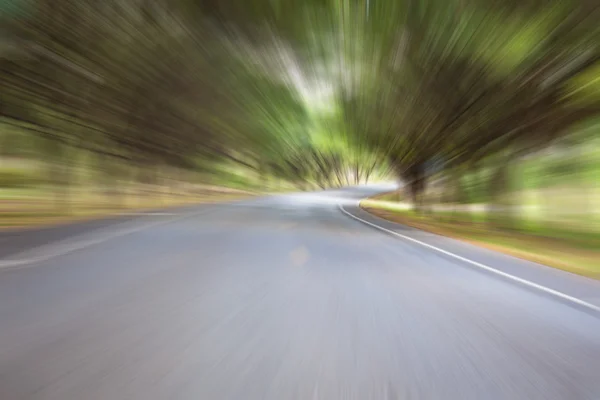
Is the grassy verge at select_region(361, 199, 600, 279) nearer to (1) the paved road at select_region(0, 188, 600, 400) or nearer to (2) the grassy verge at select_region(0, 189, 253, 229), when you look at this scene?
(1) the paved road at select_region(0, 188, 600, 400)

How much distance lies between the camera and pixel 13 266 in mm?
8117

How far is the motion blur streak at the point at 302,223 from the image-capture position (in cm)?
400

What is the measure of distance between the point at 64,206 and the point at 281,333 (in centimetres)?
2037

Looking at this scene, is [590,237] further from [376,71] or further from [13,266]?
[13,266]

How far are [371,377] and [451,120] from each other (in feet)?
63.6

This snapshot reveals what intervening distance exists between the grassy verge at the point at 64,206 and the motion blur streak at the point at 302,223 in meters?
0.28

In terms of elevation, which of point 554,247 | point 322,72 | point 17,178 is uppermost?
point 322,72

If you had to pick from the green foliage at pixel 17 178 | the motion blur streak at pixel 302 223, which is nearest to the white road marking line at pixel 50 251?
the motion blur streak at pixel 302 223

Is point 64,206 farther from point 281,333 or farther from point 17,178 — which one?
point 281,333

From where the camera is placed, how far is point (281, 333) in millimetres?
4824

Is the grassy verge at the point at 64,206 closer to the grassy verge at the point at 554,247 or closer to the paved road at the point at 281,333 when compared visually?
the paved road at the point at 281,333

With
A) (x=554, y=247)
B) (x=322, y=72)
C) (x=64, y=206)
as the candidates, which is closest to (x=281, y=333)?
(x=554, y=247)

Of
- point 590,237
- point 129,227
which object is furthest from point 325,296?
point 590,237

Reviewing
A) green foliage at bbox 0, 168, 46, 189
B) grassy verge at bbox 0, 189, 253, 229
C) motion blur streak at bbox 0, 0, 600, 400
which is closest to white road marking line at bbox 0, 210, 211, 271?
motion blur streak at bbox 0, 0, 600, 400
